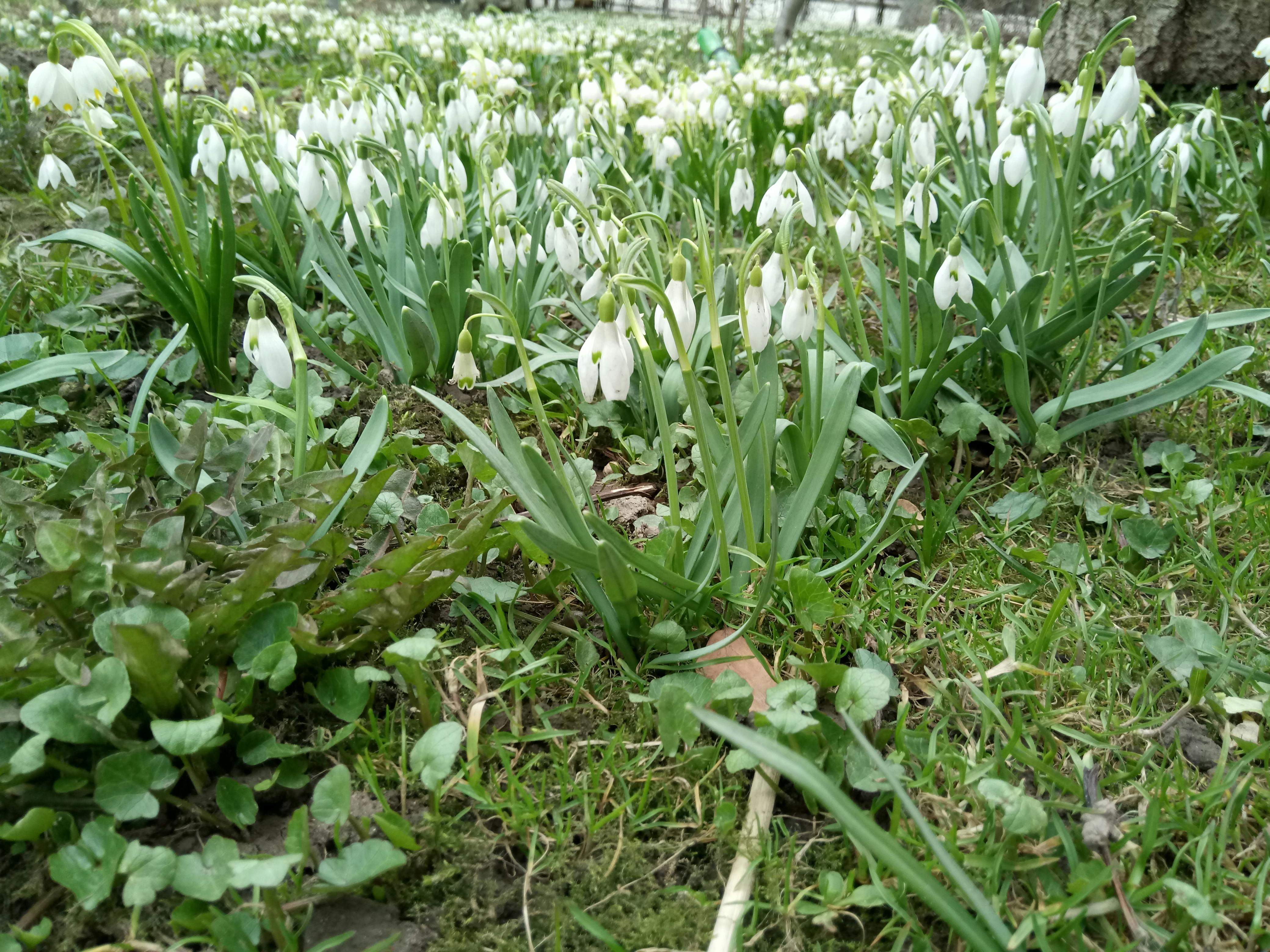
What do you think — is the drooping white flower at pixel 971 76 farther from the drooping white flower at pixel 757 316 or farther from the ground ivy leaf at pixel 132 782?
the ground ivy leaf at pixel 132 782

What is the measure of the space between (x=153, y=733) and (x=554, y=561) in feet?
2.40

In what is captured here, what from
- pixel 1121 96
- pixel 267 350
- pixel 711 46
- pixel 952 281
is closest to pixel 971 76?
pixel 1121 96

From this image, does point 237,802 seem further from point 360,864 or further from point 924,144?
point 924,144

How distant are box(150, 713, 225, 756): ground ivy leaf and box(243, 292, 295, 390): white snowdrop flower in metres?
0.67

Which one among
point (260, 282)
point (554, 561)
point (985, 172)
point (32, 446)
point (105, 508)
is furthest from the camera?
point (985, 172)

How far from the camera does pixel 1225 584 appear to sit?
1704 mm

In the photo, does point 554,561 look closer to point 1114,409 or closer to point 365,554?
point 365,554

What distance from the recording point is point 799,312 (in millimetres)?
1603

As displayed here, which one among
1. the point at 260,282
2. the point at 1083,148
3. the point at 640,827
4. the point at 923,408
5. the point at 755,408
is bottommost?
the point at 640,827

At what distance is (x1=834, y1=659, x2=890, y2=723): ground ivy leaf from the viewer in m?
1.32

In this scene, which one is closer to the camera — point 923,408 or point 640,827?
point 640,827

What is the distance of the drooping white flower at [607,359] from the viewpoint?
1.32 metres

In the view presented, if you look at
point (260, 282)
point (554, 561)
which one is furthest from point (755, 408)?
point (260, 282)

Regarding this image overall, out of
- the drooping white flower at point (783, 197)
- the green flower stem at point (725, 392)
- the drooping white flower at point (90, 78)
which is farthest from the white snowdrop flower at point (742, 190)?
the drooping white flower at point (90, 78)
